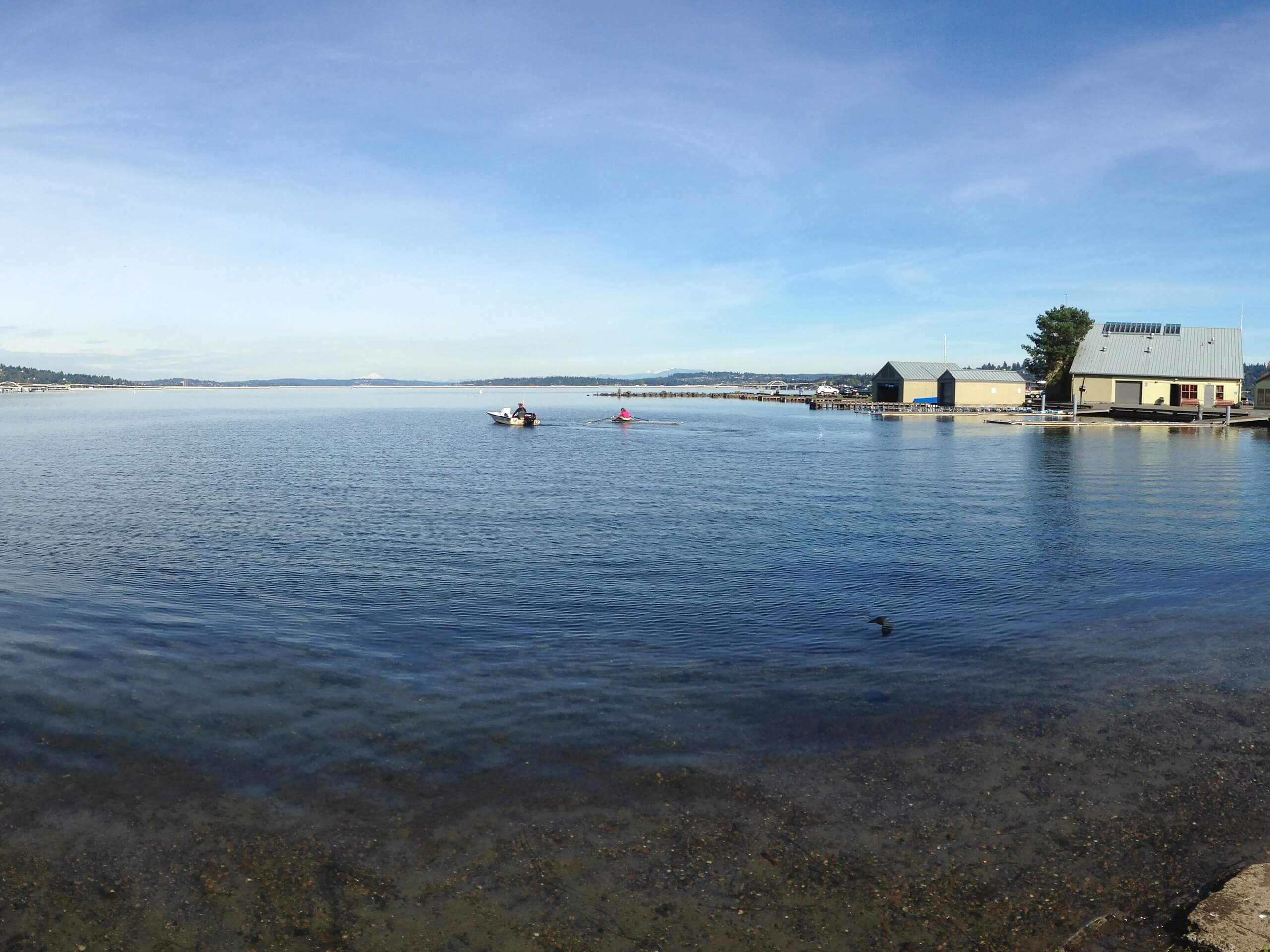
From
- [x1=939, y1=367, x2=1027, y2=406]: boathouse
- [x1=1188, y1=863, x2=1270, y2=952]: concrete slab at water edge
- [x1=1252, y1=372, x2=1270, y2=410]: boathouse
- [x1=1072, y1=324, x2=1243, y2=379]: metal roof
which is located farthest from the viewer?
[x1=939, y1=367, x2=1027, y2=406]: boathouse

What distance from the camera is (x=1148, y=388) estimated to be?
90.2m

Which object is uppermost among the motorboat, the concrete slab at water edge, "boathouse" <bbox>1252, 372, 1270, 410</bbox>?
"boathouse" <bbox>1252, 372, 1270, 410</bbox>

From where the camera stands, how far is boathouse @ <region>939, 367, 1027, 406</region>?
102500mm

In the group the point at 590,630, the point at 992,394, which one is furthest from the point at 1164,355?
the point at 590,630

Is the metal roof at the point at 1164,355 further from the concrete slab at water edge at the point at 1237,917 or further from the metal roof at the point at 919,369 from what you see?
the concrete slab at water edge at the point at 1237,917

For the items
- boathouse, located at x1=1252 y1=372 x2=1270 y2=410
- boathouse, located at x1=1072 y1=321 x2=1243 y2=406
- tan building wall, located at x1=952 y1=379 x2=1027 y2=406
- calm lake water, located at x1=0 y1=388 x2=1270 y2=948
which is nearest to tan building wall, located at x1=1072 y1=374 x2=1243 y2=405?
boathouse, located at x1=1072 y1=321 x2=1243 y2=406

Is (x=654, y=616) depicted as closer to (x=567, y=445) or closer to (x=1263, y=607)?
(x=1263, y=607)

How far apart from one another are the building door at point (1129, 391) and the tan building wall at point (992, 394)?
40.8 ft

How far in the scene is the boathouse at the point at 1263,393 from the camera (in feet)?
300

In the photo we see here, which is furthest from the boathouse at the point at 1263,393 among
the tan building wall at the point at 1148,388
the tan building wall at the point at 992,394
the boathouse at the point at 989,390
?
the tan building wall at the point at 992,394

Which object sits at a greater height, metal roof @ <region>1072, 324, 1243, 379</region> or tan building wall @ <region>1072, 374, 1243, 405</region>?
metal roof @ <region>1072, 324, 1243, 379</region>

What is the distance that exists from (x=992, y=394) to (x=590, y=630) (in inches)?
3799

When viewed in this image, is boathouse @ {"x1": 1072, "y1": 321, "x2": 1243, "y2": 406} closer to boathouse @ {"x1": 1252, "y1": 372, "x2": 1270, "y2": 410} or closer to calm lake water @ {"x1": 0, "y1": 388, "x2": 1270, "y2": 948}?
boathouse @ {"x1": 1252, "y1": 372, "x2": 1270, "y2": 410}

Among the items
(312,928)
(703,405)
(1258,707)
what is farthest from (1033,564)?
(703,405)
